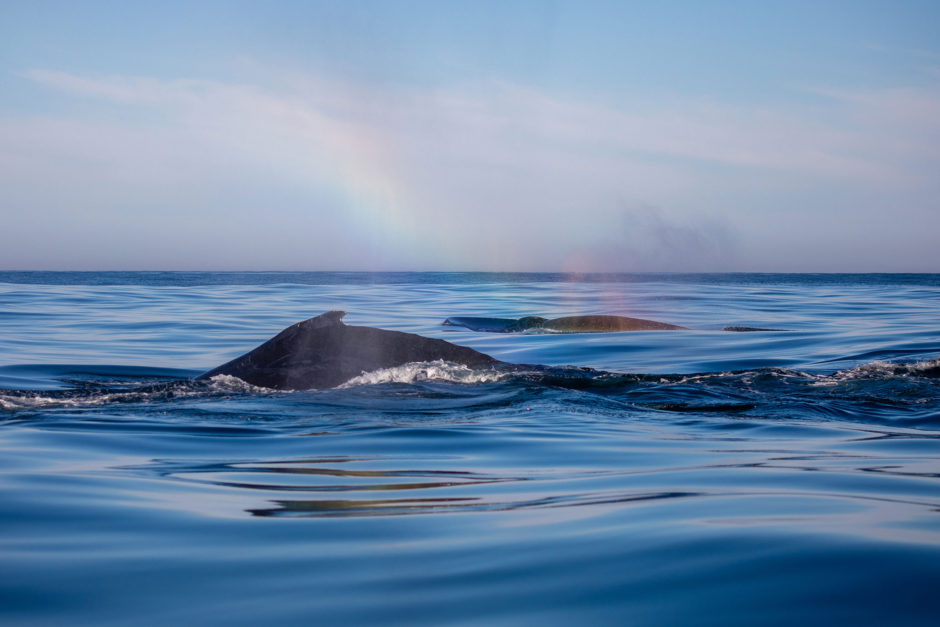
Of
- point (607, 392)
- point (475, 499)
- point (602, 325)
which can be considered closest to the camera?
point (475, 499)

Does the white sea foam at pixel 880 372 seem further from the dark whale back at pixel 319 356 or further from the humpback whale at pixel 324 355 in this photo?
the dark whale back at pixel 319 356

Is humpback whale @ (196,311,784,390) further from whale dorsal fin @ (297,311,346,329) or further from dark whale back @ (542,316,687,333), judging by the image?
dark whale back @ (542,316,687,333)

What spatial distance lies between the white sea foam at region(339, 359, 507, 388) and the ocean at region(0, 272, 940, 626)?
0.10 feet

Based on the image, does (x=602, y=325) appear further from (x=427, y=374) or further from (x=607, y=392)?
(x=427, y=374)

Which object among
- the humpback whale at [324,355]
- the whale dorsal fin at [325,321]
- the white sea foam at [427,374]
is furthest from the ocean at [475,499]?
the whale dorsal fin at [325,321]

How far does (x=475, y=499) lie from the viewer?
3.65m

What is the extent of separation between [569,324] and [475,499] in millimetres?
12774

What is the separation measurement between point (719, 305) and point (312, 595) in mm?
25203

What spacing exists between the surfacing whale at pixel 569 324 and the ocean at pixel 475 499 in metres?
6.71

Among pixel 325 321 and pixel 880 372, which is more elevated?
pixel 325 321

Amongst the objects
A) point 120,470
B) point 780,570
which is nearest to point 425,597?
point 780,570

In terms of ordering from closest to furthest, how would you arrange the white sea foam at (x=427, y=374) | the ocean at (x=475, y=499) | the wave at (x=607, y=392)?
the ocean at (x=475, y=499) → the wave at (x=607, y=392) → the white sea foam at (x=427, y=374)

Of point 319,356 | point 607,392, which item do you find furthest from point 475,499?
point 607,392

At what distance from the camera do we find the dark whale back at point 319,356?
7512mm
